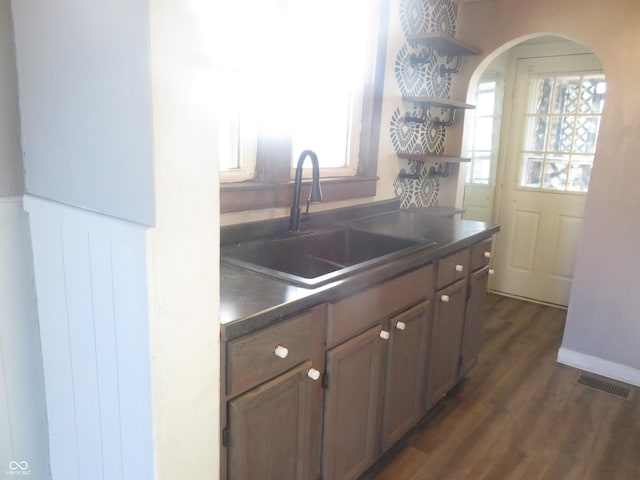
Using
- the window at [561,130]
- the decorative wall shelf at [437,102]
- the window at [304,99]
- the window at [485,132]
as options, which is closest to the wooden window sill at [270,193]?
the window at [304,99]

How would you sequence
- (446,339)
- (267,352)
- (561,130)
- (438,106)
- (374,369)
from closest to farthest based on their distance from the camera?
(267,352) → (374,369) → (446,339) → (438,106) → (561,130)

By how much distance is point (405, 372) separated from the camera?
189 cm

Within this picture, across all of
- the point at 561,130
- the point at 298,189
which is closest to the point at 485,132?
the point at 561,130

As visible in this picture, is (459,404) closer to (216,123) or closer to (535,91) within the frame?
(216,123)

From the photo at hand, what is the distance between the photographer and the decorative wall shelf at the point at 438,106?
262cm

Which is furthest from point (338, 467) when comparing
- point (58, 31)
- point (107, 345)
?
point (58, 31)

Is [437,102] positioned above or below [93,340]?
above

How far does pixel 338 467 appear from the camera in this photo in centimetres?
159

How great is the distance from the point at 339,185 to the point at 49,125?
57.3 inches

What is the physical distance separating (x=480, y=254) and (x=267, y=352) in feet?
5.10

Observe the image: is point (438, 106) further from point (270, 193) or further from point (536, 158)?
point (270, 193)

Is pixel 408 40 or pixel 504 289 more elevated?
pixel 408 40

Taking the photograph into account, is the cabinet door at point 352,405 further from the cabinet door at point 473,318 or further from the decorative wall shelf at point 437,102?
the decorative wall shelf at point 437,102

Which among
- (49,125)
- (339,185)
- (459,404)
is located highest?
(49,125)
